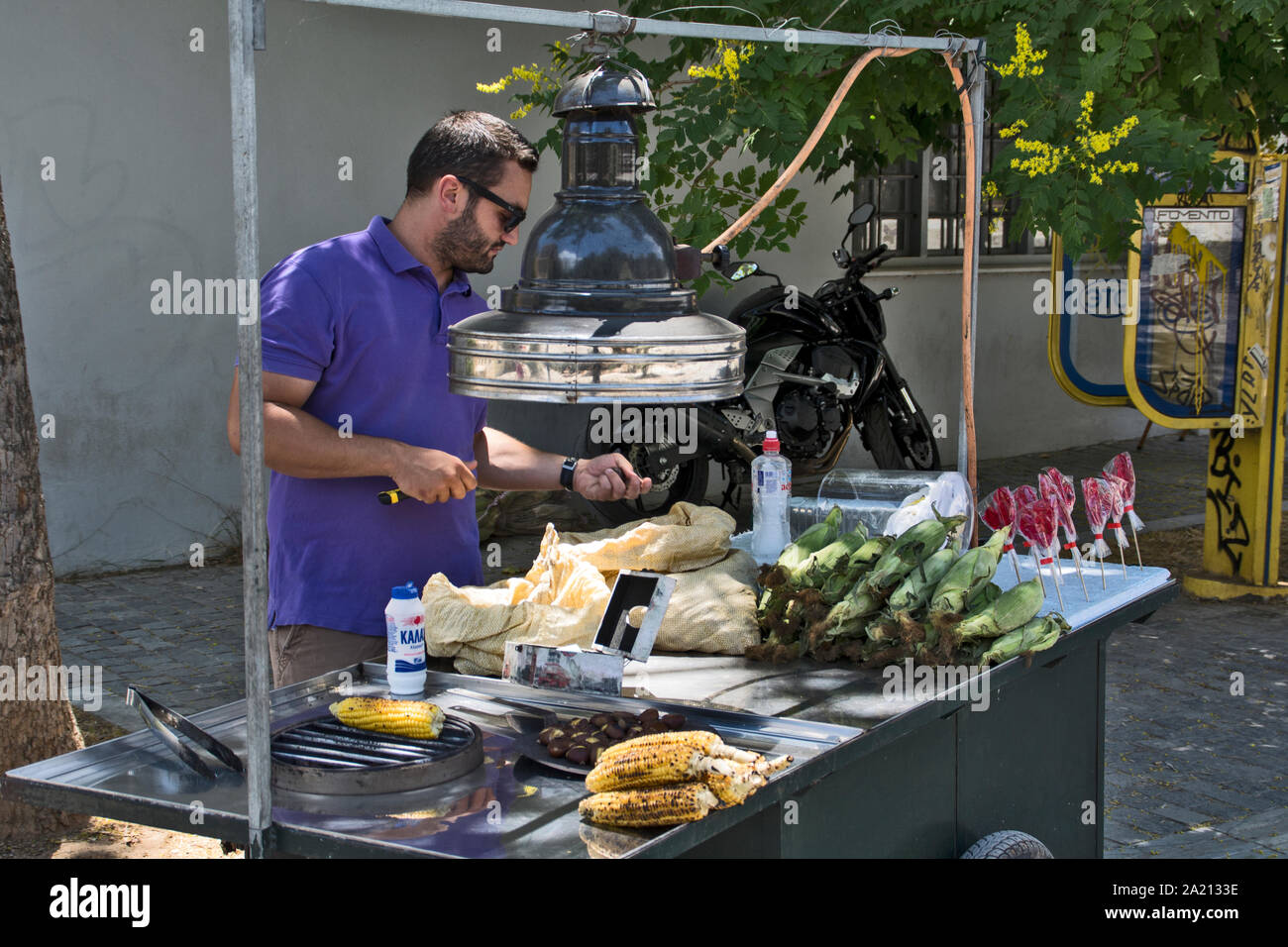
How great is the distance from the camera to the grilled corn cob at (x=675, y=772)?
7.61 ft

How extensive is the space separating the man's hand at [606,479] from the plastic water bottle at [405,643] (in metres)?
0.67

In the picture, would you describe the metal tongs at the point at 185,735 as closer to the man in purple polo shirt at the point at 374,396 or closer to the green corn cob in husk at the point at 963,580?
the man in purple polo shirt at the point at 374,396

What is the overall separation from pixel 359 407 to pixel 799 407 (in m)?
5.63


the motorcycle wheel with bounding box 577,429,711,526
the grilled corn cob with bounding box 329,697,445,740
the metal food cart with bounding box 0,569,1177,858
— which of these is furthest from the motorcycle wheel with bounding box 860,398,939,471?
the grilled corn cob with bounding box 329,697,445,740

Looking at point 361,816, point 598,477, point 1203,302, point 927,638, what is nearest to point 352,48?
point 1203,302

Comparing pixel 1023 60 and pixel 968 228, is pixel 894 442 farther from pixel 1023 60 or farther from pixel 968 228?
pixel 968 228

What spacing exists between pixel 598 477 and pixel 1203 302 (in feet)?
18.0

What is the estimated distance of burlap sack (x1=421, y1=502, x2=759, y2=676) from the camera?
3279mm

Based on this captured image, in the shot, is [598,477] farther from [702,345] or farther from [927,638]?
[702,345]

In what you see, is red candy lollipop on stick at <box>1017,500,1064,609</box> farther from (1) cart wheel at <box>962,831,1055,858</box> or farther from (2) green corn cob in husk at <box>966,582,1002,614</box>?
(1) cart wheel at <box>962,831,1055,858</box>

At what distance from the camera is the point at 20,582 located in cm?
461

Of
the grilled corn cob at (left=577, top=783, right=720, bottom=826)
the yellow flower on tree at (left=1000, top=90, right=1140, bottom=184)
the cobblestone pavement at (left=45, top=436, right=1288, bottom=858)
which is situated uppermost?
the yellow flower on tree at (left=1000, top=90, right=1140, bottom=184)

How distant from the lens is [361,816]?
2346mm
